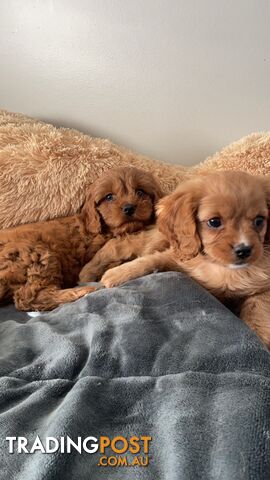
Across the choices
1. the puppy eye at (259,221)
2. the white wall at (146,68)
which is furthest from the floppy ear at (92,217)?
the puppy eye at (259,221)

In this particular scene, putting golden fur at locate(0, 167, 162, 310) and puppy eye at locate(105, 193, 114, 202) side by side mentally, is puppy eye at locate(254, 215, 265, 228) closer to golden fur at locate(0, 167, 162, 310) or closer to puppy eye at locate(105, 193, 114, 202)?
golden fur at locate(0, 167, 162, 310)

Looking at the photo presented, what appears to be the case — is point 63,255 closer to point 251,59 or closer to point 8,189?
point 8,189

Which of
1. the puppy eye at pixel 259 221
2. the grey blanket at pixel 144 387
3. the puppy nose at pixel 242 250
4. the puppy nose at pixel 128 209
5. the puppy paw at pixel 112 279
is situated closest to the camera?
the grey blanket at pixel 144 387

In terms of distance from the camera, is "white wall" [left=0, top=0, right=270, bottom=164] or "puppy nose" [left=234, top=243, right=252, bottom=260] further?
"white wall" [left=0, top=0, right=270, bottom=164]

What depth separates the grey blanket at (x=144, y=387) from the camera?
0.88 m

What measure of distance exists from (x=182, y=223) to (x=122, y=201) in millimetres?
679

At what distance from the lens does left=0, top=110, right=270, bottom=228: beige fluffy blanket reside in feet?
7.64

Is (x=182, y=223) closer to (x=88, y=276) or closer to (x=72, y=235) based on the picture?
(x=88, y=276)

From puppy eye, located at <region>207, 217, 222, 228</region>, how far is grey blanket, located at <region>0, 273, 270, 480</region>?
253 mm

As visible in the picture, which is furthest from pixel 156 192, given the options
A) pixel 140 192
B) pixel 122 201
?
pixel 122 201

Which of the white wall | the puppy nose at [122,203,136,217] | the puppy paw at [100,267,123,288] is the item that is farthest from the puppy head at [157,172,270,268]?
the white wall

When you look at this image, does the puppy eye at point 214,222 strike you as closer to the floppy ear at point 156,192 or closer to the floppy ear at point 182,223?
the floppy ear at point 182,223

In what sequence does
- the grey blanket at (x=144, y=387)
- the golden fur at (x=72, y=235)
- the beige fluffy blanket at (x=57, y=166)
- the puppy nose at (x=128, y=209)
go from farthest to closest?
the beige fluffy blanket at (x=57, y=166) → the puppy nose at (x=128, y=209) → the golden fur at (x=72, y=235) → the grey blanket at (x=144, y=387)

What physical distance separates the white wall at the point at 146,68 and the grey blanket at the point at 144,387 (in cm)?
155
